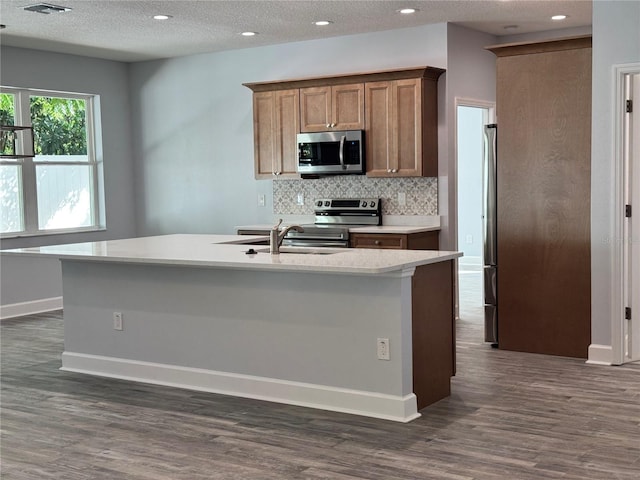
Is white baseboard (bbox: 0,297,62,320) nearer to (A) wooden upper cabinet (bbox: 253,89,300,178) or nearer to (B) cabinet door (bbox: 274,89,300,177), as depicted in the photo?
(A) wooden upper cabinet (bbox: 253,89,300,178)

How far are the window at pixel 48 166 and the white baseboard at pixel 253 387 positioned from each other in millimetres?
2883

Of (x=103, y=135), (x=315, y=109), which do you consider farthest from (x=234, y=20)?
(x=103, y=135)

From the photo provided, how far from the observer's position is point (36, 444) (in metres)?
3.93

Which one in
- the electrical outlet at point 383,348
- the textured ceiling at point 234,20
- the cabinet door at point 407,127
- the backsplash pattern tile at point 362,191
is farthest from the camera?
the backsplash pattern tile at point 362,191

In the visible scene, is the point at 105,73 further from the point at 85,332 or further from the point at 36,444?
the point at 36,444

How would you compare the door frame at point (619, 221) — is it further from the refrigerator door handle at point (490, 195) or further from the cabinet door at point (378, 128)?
the cabinet door at point (378, 128)

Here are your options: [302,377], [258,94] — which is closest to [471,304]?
[258,94]

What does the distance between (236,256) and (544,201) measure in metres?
2.35

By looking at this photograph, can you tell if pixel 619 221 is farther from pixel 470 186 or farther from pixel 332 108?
pixel 470 186

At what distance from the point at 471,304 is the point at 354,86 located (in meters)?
2.46

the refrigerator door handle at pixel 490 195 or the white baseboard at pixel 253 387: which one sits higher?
the refrigerator door handle at pixel 490 195

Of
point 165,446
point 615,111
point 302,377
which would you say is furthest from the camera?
point 615,111

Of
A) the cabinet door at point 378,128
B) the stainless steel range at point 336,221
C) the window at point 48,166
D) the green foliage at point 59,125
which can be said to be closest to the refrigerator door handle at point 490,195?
the cabinet door at point 378,128

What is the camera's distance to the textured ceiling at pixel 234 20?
6016 mm
